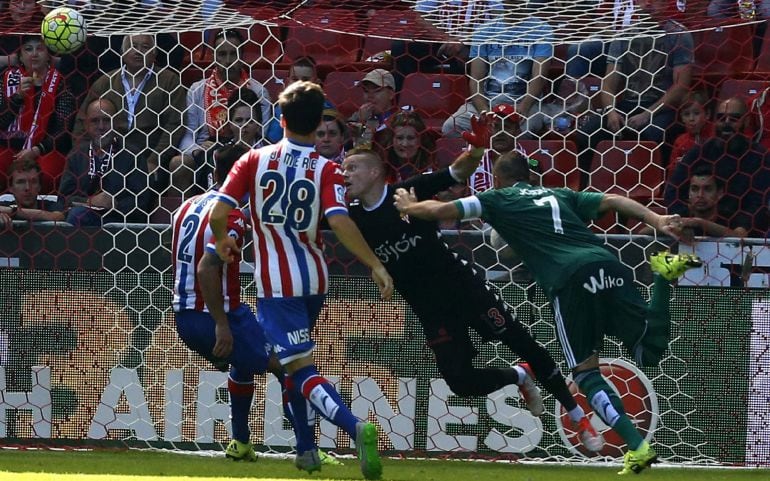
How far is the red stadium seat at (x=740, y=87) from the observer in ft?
27.5

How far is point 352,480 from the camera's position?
5.49m

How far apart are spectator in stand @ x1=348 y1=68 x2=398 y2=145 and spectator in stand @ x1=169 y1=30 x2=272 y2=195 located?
584mm

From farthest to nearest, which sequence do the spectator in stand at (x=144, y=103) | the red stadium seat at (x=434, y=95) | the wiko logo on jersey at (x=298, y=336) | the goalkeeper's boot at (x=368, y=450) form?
1. the red stadium seat at (x=434, y=95)
2. the spectator in stand at (x=144, y=103)
3. the wiko logo on jersey at (x=298, y=336)
4. the goalkeeper's boot at (x=368, y=450)

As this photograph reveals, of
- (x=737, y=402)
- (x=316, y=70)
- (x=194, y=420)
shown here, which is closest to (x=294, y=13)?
(x=316, y=70)

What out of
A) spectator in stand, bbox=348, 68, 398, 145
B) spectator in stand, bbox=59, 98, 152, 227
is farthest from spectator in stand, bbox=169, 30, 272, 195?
spectator in stand, bbox=348, 68, 398, 145

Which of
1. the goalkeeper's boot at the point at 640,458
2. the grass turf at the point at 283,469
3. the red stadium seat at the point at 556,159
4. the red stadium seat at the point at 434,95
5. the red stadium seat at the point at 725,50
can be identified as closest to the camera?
the goalkeeper's boot at the point at 640,458

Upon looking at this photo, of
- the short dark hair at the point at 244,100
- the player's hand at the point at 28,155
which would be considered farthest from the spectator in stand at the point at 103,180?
the short dark hair at the point at 244,100

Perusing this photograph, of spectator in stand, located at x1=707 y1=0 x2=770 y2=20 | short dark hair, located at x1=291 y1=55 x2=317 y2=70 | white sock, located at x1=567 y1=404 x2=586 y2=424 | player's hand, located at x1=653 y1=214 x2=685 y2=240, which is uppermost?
spectator in stand, located at x1=707 y1=0 x2=770 y2=20

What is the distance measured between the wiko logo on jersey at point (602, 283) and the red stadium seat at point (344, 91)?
3180 millimetres

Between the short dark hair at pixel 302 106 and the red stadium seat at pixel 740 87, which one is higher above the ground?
the red stadium seat at pixel 740 87

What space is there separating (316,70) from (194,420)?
2837 mm

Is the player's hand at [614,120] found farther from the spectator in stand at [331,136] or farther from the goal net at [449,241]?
the spectator in stand at [331,136]

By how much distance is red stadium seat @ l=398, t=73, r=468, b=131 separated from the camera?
8555 millimetres

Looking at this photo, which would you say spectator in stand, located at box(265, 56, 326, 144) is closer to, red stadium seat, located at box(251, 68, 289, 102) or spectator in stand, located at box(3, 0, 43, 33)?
red stadium seat, located at box(251, 68, 289, 102)
